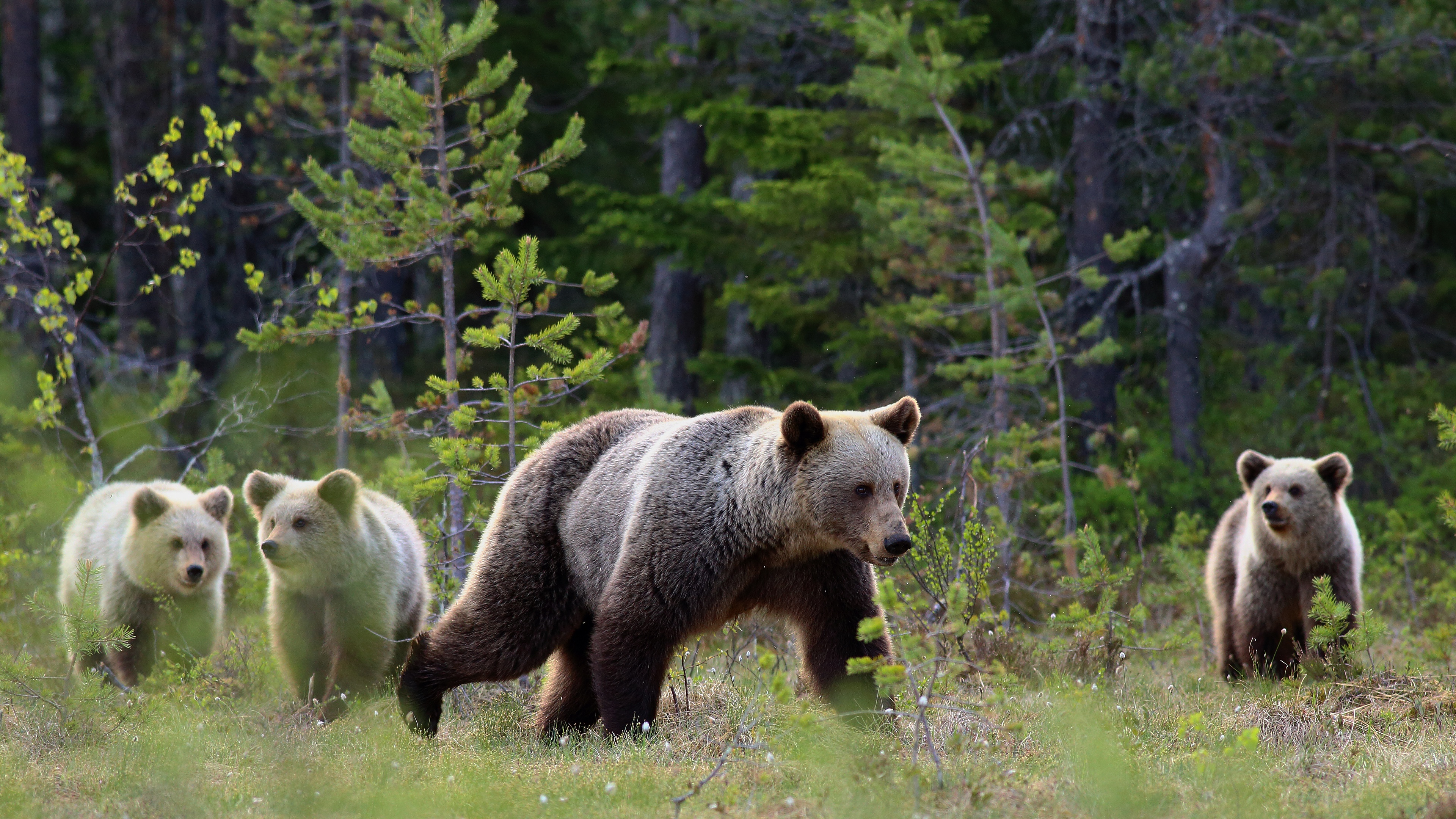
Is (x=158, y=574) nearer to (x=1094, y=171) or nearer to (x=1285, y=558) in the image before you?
(x=1285, y=558)

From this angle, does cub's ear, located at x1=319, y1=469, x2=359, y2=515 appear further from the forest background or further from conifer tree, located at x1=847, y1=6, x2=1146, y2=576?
conifer tree, located at x1=847, y1=6, x2=1146, y2=576

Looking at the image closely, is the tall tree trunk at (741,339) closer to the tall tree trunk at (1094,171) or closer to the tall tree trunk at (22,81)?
the tall tree trunk at (1094,171)

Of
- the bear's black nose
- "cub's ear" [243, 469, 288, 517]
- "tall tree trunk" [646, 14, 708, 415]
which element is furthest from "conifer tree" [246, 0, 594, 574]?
"tall tree trunk" [646, 14, 708, 415]

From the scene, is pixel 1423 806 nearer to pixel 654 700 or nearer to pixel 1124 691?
pixel 1124 691

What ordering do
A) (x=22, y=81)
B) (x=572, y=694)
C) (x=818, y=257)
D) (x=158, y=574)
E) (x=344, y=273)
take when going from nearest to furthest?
(x=572, y=694) → (x=158, y=574) → (x=818, y=257) → (x=344, y=273) → (x=22, y=81)

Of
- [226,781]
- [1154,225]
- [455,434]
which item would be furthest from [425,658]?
[1154,225]

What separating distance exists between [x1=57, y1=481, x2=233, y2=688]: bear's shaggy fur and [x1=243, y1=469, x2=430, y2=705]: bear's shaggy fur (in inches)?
31.8

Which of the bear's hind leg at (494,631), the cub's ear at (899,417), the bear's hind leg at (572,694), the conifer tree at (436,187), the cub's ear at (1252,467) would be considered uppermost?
the conifer tree at (436,187)

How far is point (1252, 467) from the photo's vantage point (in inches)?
326

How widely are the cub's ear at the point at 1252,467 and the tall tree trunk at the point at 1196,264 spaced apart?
664 cm

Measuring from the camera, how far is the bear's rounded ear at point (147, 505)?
25.4 ft

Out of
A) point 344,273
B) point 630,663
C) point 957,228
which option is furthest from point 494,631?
point 344,273

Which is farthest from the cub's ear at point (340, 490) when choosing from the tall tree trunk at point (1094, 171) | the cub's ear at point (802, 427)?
the tall tree trunk at point (1094, 171)

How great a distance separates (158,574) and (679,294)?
9.16 metres
